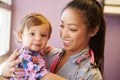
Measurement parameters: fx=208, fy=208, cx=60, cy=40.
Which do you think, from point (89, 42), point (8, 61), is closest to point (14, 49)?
point (8, 61)

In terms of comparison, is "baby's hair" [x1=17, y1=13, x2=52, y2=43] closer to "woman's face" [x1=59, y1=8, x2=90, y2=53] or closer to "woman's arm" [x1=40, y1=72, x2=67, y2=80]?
"woman's face" [x1=59, y1=8, x2=90, y2=53]

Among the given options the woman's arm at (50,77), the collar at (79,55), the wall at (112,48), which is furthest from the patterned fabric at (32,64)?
the wall at (112,48)

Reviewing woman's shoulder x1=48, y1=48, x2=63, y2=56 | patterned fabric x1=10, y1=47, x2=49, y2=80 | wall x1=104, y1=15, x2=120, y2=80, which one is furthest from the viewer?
wall x1=104, y1=15, x2=120, y2=80

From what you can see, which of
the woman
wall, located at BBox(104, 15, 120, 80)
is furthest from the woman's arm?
wall, located at BBox(104, 15, 120, 80)

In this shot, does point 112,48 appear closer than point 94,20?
No

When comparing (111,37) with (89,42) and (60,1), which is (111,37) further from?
(60,1)

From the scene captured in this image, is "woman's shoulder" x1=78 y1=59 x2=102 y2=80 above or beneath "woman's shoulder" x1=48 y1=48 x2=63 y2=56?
beneath

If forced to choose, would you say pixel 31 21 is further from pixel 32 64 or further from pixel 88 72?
pixel 88 72

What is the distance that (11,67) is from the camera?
0.75m

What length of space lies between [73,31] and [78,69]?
5.6 inches

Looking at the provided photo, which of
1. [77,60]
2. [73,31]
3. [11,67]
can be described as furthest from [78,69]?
[11,67]

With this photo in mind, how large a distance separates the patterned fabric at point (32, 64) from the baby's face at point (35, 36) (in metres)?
0.02

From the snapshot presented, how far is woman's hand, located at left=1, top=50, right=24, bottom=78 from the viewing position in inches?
29.0

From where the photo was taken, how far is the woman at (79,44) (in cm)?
76
